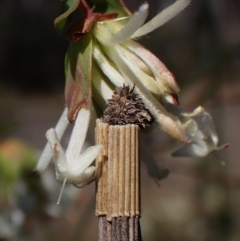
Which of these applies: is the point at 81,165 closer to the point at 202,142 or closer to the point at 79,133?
the point at 79,133

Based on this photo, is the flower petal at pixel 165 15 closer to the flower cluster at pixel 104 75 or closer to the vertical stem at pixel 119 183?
the flower cluster at pixel 104 75

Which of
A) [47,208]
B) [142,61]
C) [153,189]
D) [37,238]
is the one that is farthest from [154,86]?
[153,189]

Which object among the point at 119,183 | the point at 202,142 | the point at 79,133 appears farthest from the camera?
the point at 202,142

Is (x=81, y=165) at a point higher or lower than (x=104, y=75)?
lower

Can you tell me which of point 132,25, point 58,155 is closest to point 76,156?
point 58,155

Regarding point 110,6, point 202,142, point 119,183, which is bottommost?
point 119,183

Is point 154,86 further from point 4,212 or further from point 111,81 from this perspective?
point 4,212

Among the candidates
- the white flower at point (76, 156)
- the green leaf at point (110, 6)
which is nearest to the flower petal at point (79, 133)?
the white flower at point (76, 156)
